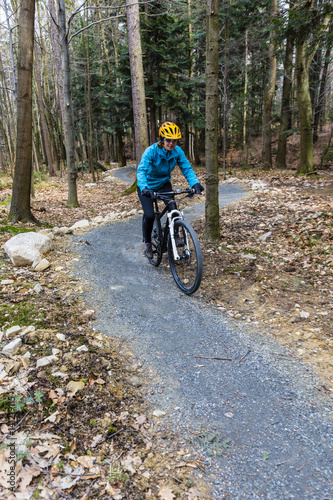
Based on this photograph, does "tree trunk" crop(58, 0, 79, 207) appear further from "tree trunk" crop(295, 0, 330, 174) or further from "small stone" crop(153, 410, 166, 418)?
"small stone" crop(153, 410, 166, 418)

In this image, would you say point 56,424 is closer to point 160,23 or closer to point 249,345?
point 249,345

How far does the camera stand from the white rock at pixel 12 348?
2945 mm

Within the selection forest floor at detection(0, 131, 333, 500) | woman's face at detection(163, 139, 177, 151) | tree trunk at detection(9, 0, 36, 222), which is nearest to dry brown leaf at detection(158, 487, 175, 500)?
forest floor at detection(0, 131, 333, 500)

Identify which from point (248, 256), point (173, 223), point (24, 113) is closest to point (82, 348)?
point (173, 223)

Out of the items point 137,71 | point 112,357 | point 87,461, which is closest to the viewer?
point 87,461

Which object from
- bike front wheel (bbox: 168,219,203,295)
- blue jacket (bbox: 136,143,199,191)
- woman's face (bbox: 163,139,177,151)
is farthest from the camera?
blue jacket (bbox: 136,143,199,191)

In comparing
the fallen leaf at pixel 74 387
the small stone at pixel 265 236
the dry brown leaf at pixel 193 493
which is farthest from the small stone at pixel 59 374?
the small stone at pixel 265 236

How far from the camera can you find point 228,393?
8.99 ft

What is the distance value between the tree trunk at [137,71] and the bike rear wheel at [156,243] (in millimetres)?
7227

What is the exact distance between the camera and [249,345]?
3434 millimetres

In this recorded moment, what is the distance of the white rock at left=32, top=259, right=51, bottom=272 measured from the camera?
517 centimetres

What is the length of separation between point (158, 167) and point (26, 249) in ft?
9.25

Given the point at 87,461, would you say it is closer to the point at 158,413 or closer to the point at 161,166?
the point at 158,413

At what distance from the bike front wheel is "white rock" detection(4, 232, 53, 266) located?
8.33ft
